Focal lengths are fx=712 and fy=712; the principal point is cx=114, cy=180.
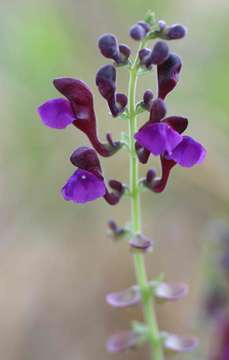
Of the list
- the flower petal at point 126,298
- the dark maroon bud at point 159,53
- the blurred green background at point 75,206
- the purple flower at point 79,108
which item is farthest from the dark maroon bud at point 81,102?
the blurred green background at point 75,206

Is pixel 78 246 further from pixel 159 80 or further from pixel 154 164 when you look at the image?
pixel 159 80

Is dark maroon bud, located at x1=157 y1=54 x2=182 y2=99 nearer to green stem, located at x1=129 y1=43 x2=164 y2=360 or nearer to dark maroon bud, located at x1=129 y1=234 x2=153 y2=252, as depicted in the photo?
green stem, located at x1=129 y1=43 x2=164 y2=360

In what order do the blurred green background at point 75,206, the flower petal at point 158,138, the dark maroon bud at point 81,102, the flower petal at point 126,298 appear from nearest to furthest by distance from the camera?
1. the flower petal at point 158,138
2. the dark maroon bud at point 81,102
3. the flower petal at point 126,298
4. the blurred green background at point 75,206

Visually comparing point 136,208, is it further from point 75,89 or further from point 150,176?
point 75,89

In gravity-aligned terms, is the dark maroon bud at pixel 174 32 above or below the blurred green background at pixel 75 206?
below

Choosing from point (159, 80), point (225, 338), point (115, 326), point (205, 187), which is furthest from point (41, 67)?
point (159, 80)

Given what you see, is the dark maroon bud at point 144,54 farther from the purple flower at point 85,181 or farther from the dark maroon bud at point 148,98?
the purple flower at point 85,181
